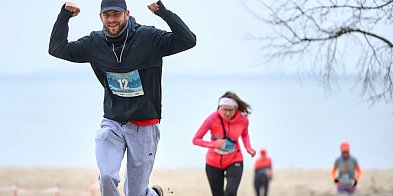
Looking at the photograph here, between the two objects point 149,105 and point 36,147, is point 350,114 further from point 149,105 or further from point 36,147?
point 149,105

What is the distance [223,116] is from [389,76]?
3.31m

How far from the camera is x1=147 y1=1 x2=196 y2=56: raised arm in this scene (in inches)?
316

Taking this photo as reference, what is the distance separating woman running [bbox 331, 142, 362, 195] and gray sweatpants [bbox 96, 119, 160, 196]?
5.01 metres

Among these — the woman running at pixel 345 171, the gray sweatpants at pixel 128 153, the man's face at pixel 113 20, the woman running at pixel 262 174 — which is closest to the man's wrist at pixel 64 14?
the man's face at pixel 113 20

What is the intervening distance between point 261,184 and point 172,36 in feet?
23.6

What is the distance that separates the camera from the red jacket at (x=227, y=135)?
11305mm

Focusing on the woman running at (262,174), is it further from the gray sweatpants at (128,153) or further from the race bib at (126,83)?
the race bib at (126,83)

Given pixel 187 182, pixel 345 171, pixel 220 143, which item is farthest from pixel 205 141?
pixel 187 182

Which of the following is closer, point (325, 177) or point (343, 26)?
point (343, 26)

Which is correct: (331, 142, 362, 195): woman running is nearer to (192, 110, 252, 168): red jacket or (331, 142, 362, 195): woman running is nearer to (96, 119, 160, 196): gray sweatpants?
(192, 110, 252, 168): red jacket

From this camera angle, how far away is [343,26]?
1369 centimetres

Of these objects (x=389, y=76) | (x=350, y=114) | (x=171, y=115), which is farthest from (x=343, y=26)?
(x=171, y=115)

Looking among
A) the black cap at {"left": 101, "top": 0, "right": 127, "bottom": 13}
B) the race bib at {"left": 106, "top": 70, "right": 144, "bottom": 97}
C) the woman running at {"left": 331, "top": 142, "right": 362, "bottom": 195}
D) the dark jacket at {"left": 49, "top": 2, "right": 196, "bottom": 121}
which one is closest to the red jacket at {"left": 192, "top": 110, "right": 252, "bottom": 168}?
the woman running at {"left": 331, "top": 142, "right": 362, "bottom": 195}

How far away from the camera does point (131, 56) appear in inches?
320
